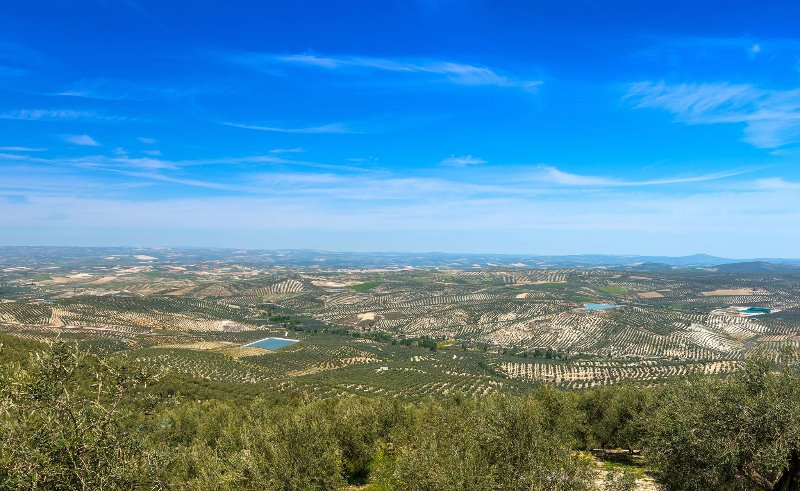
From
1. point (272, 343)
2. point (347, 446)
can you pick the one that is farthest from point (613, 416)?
point (272, 343)

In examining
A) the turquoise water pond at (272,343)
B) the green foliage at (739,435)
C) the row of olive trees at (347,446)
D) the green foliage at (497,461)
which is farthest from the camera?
the turquoise water pond at (272,343)

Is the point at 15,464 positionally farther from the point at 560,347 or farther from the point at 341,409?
the point at 560,347

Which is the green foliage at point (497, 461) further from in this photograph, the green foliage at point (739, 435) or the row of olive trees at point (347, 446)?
the green foliage at point (739, 435)

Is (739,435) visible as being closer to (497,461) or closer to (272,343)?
(497,461)

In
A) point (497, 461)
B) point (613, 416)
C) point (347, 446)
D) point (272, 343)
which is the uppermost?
point (497, 461)

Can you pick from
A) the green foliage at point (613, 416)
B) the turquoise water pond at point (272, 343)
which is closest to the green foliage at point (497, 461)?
the green foliage at point (613, 416)

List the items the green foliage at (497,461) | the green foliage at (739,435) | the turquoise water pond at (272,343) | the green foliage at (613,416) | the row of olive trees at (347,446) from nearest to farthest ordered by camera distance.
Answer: the row of olive trees at (347,446)
the green foliage at (497,461)
the green foliage at (739,435)
the green foliage at (613,416)
the turquoise water pond at (272,343)
